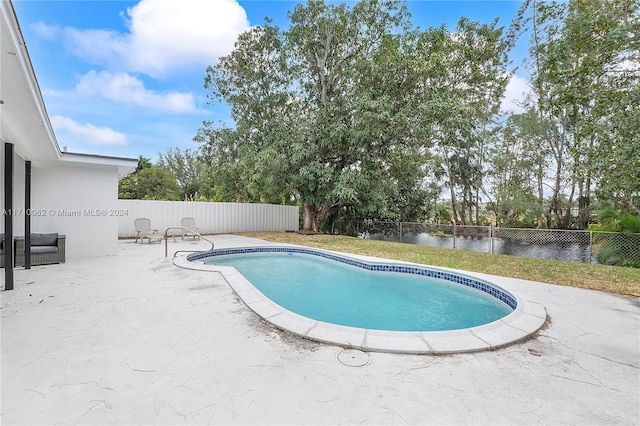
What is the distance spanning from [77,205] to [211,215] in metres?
5.94

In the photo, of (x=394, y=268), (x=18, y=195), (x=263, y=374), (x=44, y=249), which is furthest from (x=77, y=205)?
(x=394, y=268)

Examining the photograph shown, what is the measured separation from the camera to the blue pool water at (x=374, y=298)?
165 inches

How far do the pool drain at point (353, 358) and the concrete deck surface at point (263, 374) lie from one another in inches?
1.3

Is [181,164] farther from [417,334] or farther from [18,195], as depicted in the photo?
[417,334]

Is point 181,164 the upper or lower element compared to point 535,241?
upper

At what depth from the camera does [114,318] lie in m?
3.21

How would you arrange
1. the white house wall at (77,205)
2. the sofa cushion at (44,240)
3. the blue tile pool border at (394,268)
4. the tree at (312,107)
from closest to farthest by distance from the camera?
1. the blue tile pool border at (394,268)
2. the sofa cushion at (44,240)
3. the white house wall at (77,205)
4. the tree at (312,107)

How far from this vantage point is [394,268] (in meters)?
6.65

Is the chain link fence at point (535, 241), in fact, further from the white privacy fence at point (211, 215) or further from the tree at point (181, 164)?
the tree at point (181, 164)

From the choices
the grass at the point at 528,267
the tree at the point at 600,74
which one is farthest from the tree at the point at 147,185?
the tree at the point at 600,74

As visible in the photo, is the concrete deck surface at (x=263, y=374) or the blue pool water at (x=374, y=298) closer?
the concrete deck surface at (x=263, y=374)

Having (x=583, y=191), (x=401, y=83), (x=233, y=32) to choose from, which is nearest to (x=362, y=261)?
(x=401, y=83)

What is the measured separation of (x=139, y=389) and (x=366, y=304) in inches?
142

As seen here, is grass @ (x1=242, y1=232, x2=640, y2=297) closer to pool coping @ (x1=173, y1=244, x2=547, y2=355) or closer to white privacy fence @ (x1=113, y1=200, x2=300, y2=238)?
pool coping @ (x1=173, y1=244, x2=547, y2=355)
